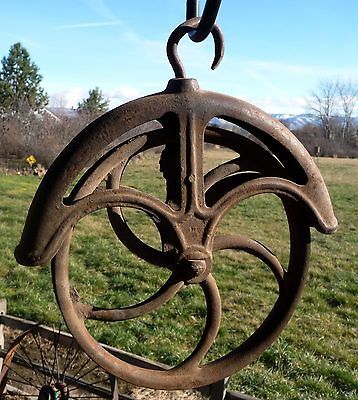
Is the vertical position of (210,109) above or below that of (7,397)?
above

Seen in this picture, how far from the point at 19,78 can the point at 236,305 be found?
105 feet

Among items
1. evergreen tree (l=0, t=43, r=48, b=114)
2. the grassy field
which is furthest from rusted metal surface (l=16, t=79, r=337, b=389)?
evergreen tree (l=0, t=43, r=48, b=114)

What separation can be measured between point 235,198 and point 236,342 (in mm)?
4055

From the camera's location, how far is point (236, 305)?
6.57 metres

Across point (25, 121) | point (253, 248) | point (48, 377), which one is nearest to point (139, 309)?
point (253, 248)

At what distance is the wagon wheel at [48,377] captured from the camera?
353cm

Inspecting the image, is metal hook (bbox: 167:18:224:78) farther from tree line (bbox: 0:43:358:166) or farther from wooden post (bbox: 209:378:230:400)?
tree line (bbox: 0:43:358:166)

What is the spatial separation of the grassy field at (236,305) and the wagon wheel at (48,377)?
48 cm

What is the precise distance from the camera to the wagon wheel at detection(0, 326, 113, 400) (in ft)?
11.6

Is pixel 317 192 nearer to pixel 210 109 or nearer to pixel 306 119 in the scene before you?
pixel 210 109

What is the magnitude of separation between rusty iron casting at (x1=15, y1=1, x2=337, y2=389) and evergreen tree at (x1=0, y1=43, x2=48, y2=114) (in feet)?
111

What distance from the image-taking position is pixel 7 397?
424cm

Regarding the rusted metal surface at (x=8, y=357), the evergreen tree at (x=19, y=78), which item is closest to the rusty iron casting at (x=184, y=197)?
the rusted metal surface at (x=8, y=357)

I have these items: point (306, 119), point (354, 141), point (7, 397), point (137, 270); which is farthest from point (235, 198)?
point (306, 119)
